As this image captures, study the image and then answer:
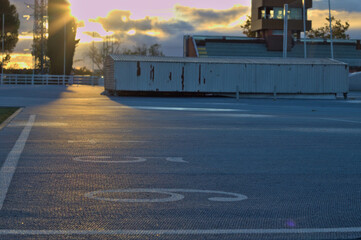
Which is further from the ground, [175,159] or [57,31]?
[57,31]

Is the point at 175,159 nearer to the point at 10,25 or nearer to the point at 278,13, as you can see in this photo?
the point at 278,13

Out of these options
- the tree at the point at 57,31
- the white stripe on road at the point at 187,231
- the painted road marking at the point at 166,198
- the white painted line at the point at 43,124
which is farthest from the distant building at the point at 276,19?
the white stripe on road at the point at 187,231

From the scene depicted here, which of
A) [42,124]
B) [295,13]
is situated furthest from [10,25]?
[42,124]

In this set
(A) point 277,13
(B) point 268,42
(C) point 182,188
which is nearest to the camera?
(C) point 182,188

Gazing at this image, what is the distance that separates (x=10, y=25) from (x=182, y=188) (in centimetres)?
8314

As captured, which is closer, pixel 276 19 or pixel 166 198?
pixel 166 198

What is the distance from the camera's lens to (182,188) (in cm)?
671

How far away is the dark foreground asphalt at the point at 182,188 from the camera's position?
4898 millimetres

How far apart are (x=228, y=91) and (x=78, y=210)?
40788 millimetres

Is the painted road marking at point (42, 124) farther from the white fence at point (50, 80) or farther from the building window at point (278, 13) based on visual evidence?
the building window at point (278, 13)

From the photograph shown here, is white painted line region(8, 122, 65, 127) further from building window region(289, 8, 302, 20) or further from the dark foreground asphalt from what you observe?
building window region(289, 8, 302, 20)

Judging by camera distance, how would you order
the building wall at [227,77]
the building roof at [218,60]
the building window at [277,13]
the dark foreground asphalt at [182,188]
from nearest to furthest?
the dark foreground asphalt at [182,188]
the building wall at [227,77]
the building roof at [218,60]
the building window at [277,13]

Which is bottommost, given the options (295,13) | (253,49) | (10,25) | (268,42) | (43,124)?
(43,124)

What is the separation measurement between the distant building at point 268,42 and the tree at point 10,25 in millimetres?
25496
